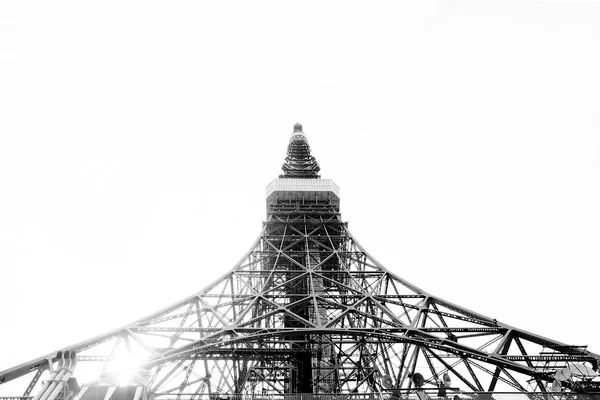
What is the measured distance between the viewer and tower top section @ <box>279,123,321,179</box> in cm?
4412

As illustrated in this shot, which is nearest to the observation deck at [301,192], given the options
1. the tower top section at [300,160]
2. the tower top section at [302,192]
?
the tower top section at [302,192]

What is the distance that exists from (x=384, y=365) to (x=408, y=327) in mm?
4854

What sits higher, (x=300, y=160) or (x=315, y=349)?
(x=300, y=160)

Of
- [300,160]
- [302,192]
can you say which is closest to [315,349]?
[302,192]

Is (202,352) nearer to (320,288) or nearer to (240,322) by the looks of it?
(240,322)

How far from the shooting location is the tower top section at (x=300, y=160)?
44.1 meters

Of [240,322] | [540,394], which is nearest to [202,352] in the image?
[240,322]

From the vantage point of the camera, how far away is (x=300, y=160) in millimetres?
46375

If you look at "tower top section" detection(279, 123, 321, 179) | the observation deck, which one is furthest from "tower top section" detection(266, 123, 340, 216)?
"tower top section" detection(279, 123, 321, 179)

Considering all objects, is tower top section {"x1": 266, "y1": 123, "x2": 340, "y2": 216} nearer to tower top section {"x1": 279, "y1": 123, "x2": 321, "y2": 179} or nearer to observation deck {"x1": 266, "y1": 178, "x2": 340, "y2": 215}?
observation deck {"x1": 266, "y1": 178, "x2": 340, "y2": 215}

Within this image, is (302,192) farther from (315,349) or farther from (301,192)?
(315,349)

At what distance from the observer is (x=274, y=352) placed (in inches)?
838

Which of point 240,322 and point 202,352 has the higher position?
point 240,322

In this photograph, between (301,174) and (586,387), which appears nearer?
(586,387)
